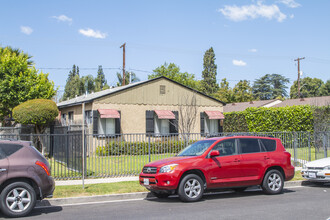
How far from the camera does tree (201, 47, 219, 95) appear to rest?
193 feet

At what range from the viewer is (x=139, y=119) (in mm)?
24188

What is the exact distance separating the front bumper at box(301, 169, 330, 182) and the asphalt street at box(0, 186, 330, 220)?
60.9 inches

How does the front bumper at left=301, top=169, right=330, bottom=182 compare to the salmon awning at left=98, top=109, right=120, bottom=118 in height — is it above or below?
below

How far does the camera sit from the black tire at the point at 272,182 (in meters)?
10.2

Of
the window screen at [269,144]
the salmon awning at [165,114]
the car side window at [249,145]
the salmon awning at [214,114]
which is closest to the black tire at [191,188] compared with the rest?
the car side window at [249,145]

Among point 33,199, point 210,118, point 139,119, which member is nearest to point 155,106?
point 139,119

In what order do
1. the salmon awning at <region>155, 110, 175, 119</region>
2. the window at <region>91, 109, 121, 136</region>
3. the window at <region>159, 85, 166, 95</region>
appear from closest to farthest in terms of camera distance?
Answer: 1. the window at <region>91, 109, 121, 136</region>
2. the salmon awning at <region>155, 110, 175, 119</region>
3. the window at <region>159, 85, 166, 95</region>

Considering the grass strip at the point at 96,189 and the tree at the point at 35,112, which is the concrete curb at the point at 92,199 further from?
the tree at the point at 35,112

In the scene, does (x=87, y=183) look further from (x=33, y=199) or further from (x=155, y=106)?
(x=155, y=106)

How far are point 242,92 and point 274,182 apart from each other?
48300 mm

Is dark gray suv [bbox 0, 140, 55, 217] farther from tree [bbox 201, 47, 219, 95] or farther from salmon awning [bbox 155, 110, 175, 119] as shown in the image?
tree [bbox 201, 47, 219, 95]

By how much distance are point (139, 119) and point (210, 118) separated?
523 centimetres

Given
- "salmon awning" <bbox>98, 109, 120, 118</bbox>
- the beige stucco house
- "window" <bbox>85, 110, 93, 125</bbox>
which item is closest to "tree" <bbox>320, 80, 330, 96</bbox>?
the beige stucco house

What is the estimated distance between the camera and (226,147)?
33.2 feet
